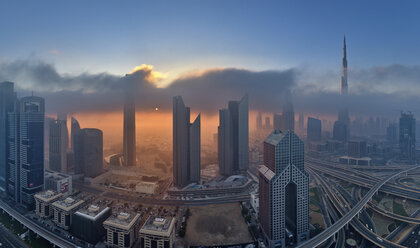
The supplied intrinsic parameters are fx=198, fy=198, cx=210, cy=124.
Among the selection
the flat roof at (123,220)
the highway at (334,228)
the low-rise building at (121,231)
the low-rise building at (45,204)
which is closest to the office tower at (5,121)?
the low-rise building at (45,204)

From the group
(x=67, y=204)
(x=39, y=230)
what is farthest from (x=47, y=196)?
(x=39, y=230)

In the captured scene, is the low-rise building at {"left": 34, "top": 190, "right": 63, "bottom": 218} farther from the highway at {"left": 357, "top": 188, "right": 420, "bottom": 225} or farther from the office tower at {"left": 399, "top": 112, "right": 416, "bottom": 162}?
the office tower at {"left": 399, "top": 112, "right": 416, "bottom": 162}

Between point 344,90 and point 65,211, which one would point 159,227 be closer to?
point 65,211

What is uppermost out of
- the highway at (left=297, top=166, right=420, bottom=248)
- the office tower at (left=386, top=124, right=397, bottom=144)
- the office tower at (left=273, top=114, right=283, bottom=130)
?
the office tower at (left=273, top=114, right=283, bottom=130)

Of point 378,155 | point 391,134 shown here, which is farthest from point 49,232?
point 391,134

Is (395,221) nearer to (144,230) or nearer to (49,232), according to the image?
(144,230)

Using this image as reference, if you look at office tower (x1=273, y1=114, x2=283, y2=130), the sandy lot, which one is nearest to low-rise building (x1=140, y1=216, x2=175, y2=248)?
the sandy lot
